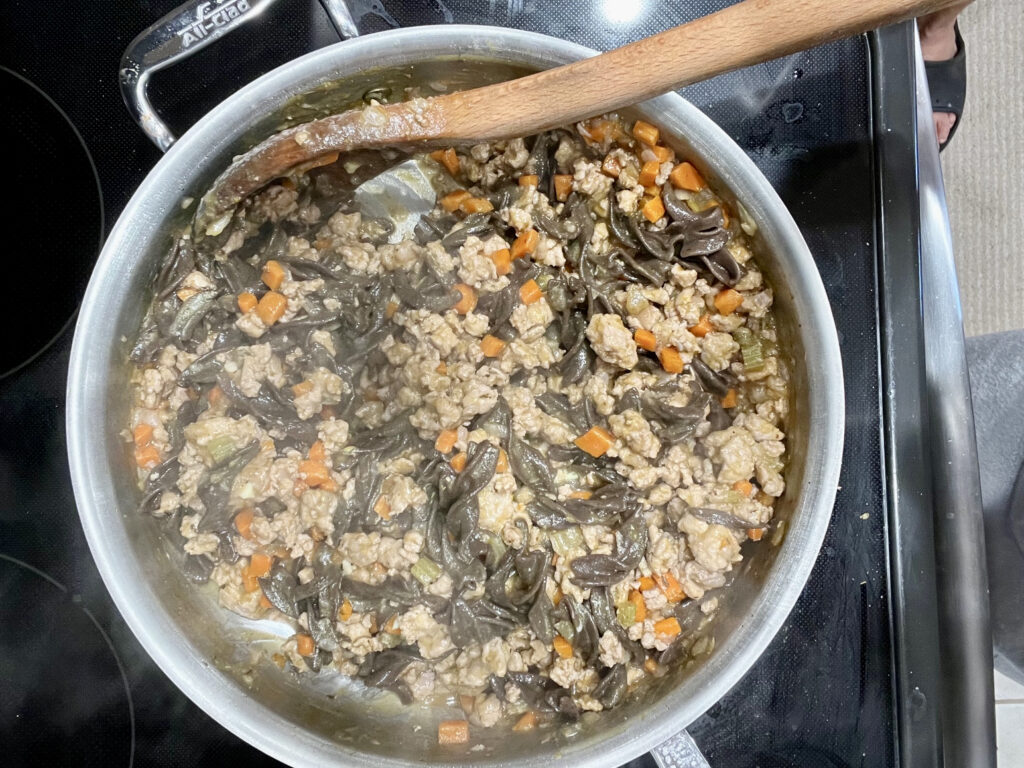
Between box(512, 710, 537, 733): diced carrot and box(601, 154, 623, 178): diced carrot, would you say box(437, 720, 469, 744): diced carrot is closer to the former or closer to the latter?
box(512, 710, 537, 733): diced carrot

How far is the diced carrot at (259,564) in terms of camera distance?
2.20 metres

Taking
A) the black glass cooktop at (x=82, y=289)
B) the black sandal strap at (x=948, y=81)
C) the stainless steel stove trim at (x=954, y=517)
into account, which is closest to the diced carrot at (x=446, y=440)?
Result: the black glass cooktop at (x=82, y=289)

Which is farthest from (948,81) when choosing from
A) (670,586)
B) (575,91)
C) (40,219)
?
(40,219)

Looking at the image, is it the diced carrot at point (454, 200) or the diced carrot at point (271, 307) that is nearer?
the diced carrot at point (271, 307)

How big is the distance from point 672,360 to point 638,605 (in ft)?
2.46

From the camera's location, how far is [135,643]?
2291 millimetres

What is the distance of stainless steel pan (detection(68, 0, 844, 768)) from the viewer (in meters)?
1.87

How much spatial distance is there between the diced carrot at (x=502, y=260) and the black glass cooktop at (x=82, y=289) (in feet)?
2.35

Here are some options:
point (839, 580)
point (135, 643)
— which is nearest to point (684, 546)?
point (839, 580)

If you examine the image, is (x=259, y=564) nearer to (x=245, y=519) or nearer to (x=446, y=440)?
(x=245, y=519)

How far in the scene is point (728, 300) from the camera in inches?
84.6

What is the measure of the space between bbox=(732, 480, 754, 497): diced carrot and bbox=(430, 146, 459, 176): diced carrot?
4.25 ft

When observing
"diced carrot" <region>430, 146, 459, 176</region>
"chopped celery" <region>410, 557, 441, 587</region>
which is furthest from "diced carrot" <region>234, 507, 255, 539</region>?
"diced carrot" <region>430, 146, 459, 176</region>

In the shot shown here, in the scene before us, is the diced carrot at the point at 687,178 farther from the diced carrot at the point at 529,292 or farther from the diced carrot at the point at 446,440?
the diced carrot at the point at 446,440
